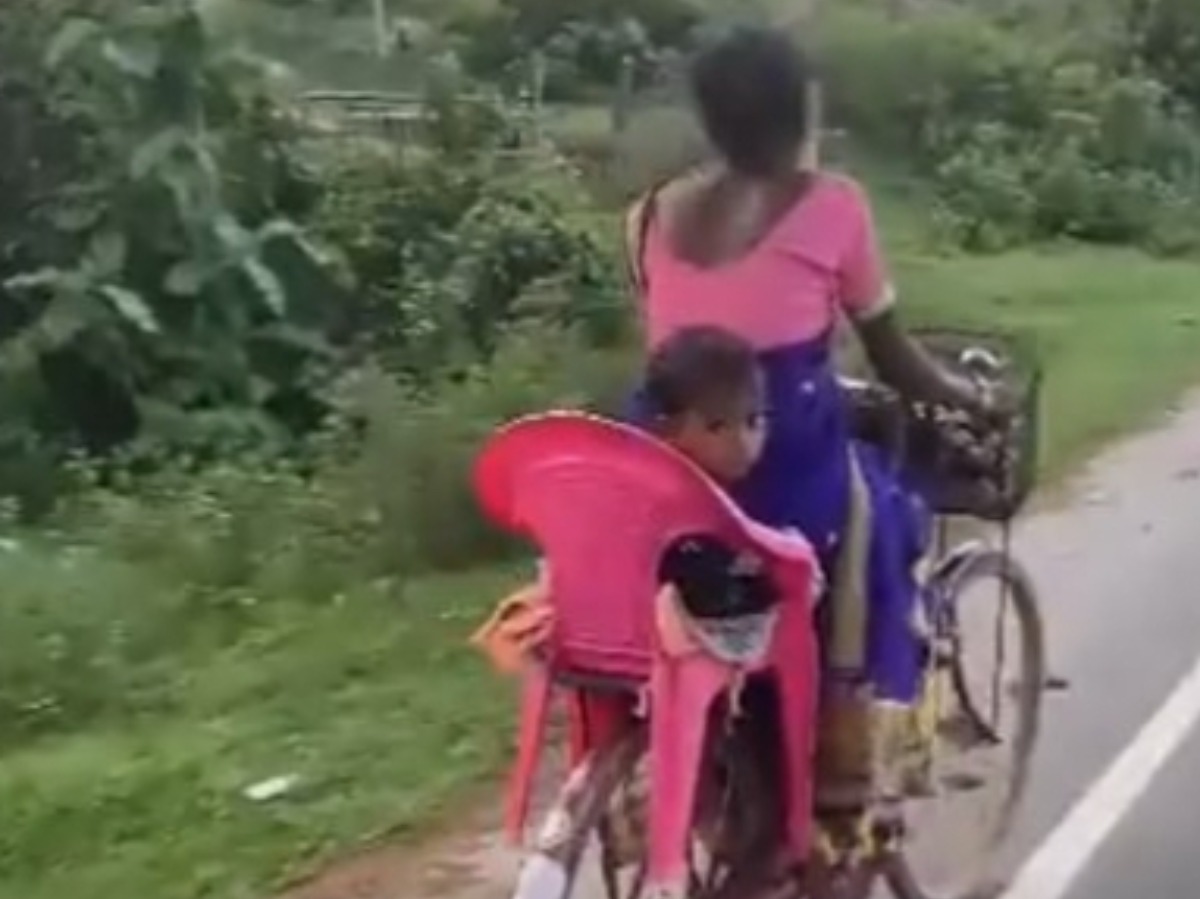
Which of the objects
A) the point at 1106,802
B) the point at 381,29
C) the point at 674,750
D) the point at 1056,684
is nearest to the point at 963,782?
the point at 1106,802

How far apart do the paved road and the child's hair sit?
1632 mm

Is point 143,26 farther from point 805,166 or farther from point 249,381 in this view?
point 805,166

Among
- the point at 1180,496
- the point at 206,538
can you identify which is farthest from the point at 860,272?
the point at 1180,496

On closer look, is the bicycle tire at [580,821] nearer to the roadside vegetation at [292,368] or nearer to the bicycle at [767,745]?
the bicycle at [767,745]

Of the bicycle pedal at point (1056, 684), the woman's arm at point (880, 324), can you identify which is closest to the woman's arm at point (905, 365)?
the woman's arm at point (880, 324)

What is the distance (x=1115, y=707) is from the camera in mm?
8562

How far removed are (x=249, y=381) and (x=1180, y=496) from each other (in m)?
4.73

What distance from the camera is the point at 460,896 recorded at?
6785 millimetres

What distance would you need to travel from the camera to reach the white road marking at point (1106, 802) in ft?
22.2

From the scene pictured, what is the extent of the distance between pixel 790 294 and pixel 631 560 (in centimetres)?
58

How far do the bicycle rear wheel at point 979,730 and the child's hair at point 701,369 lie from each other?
1347mm

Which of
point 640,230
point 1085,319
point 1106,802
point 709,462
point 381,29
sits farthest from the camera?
point 381,29

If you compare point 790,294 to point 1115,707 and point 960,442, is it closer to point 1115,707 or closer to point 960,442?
point 960,442

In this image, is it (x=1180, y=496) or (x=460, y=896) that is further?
(x=1180, y=496)
